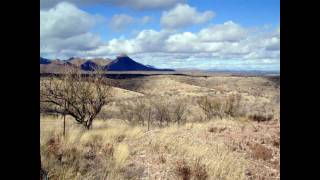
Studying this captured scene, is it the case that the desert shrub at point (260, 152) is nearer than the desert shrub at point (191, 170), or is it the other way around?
the desert shrub at point (191, 170)

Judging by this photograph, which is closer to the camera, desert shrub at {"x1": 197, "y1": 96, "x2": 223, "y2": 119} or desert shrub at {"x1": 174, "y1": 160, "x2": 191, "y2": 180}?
desert shrub at {"x1": 174, "y1": 160, "x2": 191, "y2": 180}

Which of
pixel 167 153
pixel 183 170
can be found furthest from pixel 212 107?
pixel 183 170

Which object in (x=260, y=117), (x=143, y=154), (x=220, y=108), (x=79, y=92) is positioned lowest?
(x=143, y=154)

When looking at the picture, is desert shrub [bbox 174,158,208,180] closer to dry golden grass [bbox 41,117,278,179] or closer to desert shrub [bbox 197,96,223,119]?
dry golden grass [bbox 41,117,278,179]

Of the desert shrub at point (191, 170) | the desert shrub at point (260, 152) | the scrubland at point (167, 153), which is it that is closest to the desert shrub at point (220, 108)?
the scrubland at point (167, 153)

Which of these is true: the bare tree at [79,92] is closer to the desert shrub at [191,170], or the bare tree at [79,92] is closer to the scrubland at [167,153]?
the scrubland at [167,153]

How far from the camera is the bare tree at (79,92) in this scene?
17.8 m

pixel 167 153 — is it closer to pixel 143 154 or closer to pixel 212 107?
pixel 143 154

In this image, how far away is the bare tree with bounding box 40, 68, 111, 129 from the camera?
17.8 metres

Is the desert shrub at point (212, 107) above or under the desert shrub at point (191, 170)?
above

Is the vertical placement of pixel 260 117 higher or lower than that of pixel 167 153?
higher

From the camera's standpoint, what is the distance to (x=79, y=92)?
18.0m

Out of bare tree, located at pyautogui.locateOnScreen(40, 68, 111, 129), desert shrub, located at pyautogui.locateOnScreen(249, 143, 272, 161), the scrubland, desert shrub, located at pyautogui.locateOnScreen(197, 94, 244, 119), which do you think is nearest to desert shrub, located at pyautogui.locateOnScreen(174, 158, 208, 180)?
the scrubland
